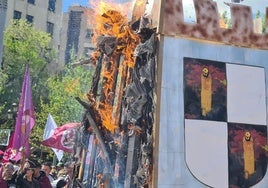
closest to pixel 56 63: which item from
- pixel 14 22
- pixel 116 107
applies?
pixel 14 22

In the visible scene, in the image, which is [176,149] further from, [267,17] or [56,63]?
[56,63]

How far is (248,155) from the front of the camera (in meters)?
5.45

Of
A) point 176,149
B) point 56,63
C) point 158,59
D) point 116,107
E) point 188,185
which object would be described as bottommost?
point 188,185

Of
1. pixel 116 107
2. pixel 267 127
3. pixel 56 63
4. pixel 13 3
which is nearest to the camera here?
pixel 267 127

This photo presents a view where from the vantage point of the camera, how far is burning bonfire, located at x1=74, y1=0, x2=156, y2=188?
5340 millimetres

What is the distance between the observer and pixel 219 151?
534 centimetres

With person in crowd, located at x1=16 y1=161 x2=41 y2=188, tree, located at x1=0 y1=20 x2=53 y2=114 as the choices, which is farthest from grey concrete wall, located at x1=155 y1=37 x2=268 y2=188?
tree, located at x1=0 y1=20 x2=53 y2=114

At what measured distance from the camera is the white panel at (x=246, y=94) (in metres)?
5.51

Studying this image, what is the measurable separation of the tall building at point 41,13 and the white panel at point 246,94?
39787 mm

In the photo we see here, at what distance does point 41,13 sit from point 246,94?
4179 centimetres

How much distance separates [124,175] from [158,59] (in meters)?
1.27

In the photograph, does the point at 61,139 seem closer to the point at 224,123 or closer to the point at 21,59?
the point at 224,123

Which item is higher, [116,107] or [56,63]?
[56,63]

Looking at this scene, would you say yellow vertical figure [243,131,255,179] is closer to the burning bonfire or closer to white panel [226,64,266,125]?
white panel [226,64,266,125]
